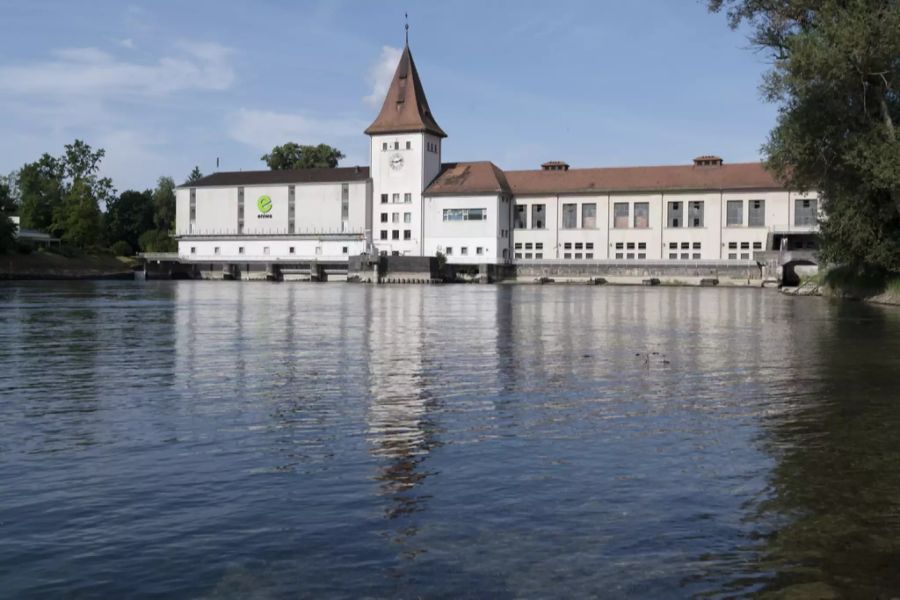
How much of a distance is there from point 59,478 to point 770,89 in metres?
35.3

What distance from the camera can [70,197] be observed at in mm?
117250

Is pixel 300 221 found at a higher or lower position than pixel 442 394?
higher

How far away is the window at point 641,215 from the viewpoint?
99875mm

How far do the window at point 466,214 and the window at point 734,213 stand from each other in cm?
2482

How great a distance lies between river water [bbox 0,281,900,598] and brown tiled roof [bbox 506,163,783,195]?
264ft

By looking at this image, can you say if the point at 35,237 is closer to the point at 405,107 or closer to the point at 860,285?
the point at 405,107

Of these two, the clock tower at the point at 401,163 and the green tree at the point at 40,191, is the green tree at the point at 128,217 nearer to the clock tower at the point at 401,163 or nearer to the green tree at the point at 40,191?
the green tree at the point at 40,191

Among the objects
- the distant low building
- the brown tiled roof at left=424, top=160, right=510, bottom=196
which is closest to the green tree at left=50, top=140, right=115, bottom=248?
the distant low building

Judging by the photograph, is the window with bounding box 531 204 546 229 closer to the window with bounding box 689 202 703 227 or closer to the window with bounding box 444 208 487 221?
the window with bounding box 444 208 487 221

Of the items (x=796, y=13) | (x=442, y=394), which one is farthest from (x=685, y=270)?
(x=442, y=394)

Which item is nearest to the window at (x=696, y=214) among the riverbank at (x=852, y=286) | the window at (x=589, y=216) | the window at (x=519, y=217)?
the window at (x=589, y=216)

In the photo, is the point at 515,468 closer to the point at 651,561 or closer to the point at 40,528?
the point at 651,561

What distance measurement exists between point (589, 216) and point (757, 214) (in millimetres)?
17108

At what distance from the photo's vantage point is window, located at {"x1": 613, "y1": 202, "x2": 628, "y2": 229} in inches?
3962
